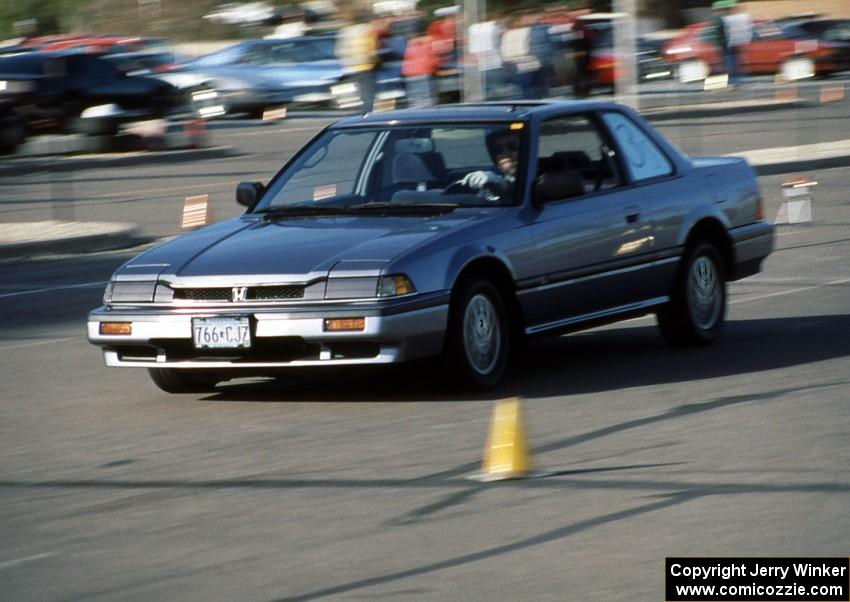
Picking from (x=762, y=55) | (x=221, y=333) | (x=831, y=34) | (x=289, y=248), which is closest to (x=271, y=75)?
(x=762, y=55)

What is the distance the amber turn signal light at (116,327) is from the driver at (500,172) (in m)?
1.99

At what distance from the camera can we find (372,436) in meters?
8.18

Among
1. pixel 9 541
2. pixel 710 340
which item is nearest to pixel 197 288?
pixel 9 541

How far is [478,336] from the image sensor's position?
918 centimetres

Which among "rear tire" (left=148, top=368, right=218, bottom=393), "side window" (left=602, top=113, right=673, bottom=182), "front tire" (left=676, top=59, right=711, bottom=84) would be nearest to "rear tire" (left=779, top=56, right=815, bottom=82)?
"front tire" (left=676, top=59, right=711, bottom=84)

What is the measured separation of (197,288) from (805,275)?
22.7 ft

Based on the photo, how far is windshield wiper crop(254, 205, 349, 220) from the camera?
32.0ft

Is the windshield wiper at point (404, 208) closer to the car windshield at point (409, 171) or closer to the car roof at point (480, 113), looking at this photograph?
the car windshield at point (409, 171)

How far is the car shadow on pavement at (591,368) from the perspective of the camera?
368 inches

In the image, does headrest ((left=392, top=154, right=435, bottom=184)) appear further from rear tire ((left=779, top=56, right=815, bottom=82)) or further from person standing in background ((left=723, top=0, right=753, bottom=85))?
rear tire ((left=779, top=56, right=815, bottom=82))

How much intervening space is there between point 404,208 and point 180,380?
151cm

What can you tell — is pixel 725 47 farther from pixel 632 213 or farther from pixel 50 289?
pixel 632 213

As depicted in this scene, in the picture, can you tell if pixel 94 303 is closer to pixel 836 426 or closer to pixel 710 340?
pixel 710 340

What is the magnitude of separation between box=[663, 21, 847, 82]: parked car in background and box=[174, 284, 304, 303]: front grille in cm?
3776
